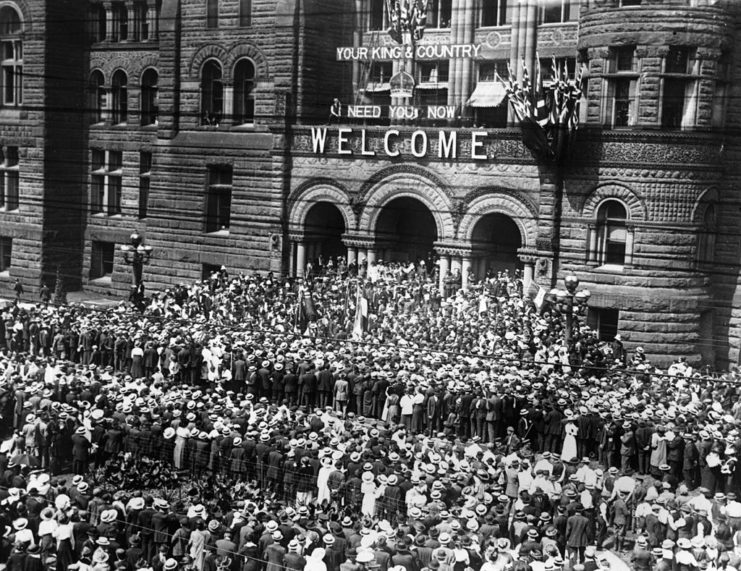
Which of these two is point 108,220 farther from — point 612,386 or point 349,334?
point 612,386

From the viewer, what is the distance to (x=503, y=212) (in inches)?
1448

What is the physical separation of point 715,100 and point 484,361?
13.0m

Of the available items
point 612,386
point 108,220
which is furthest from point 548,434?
point 108,220

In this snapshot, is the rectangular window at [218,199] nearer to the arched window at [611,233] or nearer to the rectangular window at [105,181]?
the rectangular window at [105,181]

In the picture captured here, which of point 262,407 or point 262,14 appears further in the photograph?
point 262,14

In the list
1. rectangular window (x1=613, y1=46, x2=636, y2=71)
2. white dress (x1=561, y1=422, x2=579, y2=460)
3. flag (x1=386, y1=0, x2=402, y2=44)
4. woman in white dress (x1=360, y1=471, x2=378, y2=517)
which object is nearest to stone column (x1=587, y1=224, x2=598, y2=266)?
rectangular window (x1=613, y1=46, x2=636, y2=71)

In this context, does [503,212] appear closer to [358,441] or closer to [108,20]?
[358,441]

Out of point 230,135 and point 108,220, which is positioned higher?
point 230,135

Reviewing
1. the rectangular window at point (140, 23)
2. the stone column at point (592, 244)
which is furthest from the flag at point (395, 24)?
the rectangular window at point (140, 23)

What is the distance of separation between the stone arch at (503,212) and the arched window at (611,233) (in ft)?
7.57

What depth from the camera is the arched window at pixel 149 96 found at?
1924 inches

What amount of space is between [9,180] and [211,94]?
1376 centimetres

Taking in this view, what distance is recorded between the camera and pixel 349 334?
114ft

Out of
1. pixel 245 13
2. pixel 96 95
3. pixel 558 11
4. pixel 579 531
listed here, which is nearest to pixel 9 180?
pixel 96 95
